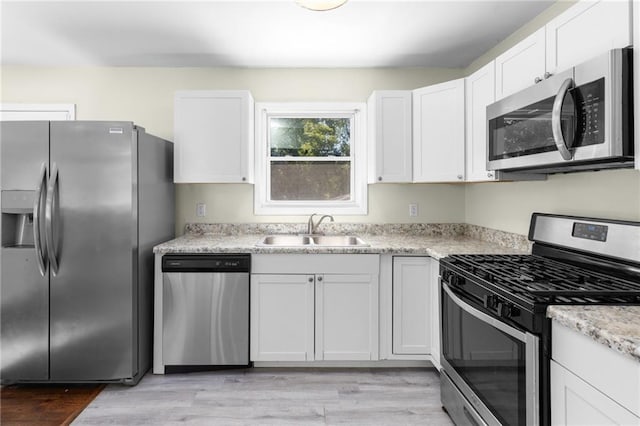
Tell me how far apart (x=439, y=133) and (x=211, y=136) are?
1710 mm

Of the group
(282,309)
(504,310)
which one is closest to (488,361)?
(504,310)

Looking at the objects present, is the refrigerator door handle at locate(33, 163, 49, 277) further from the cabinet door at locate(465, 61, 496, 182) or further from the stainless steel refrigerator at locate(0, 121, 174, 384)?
the cabinet door at locate(465, 61, 496, 182)

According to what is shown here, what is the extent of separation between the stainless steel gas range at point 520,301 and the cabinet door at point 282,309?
93 cm

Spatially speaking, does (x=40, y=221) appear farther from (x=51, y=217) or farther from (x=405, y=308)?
(x=405, y=308)

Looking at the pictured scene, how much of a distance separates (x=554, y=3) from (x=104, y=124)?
2834 millimetres

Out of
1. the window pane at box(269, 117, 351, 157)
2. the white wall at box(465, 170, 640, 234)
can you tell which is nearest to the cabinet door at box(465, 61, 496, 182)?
the white wall at box(465, 170, 640, 234)

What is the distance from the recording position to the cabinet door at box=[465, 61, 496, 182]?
2371 millimetres

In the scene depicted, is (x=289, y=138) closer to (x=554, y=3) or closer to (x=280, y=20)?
(x=280, y=20)

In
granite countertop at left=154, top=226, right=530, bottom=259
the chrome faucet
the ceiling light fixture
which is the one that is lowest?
granite countertop at left=154, top=226, right=530, bottom=259

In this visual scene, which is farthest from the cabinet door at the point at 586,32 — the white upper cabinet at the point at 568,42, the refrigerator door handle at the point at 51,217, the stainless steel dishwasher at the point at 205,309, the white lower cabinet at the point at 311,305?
the refrigerator door handle at the point at 51,217

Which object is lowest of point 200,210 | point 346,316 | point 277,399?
point 277,399

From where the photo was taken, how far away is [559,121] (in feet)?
5.03

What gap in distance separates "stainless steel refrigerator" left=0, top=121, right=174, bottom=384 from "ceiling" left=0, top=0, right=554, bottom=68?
72 cm

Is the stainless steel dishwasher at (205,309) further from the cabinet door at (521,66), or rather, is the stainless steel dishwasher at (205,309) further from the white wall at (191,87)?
the cabinet door at (521,66)
